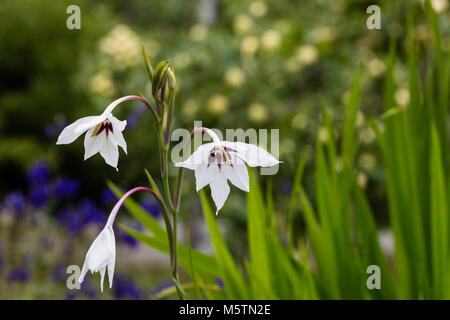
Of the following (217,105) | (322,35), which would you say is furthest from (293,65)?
(217,105)

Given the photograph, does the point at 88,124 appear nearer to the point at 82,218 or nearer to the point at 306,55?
the point at 82,218

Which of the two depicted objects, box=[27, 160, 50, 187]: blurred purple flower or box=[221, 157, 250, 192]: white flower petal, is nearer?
box=[221, 157, 250, 192]: white flower petal

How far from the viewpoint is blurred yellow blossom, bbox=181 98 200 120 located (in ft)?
14.3

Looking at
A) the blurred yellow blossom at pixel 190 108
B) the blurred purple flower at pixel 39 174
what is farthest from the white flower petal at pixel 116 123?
the blurred yellow blossom at pixel 190 108

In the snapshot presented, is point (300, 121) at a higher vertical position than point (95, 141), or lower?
higher

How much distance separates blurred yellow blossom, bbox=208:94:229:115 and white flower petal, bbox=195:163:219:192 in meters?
3.48

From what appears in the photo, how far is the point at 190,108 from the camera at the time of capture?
14.3ft

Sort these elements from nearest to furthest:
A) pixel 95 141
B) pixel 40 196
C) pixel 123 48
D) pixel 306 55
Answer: pixel 95 141 → pixel 40 196 → pixel 306 55 → pixel 123 48

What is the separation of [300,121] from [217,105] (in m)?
0.72

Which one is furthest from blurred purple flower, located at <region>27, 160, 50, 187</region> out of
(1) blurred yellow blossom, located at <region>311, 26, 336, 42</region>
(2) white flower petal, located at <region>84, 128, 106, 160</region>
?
(2) white flower petal, located at <region>84, 128, 106, 160</region>

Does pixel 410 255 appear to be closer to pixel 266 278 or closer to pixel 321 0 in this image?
pixel 266 278

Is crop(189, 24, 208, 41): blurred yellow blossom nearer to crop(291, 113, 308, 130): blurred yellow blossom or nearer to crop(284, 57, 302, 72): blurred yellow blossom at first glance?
crop(284, 57, 302, 72): blurred yellow blossom
